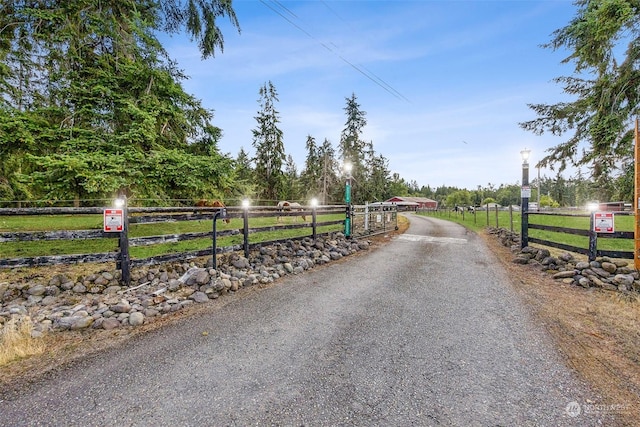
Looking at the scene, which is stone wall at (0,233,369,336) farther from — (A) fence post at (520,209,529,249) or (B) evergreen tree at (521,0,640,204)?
(B) evergreen tree at (521,0,640,204)

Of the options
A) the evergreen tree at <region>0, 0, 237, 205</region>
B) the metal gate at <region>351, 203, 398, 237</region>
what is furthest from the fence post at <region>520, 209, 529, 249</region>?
the evergreen tree at <region>0, 0, 237, 205</region>

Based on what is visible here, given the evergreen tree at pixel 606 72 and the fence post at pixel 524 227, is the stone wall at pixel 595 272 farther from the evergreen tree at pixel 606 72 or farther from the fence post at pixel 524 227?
the evergreen tree at pixel 606 72

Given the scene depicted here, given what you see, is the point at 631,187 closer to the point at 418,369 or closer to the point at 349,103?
the point at 418,369

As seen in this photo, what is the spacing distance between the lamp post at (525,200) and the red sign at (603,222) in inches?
95.8

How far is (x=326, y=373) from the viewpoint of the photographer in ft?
7.56

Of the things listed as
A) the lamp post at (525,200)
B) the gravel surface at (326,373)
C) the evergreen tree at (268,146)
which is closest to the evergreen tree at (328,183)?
the evergreen tree at (268,146)

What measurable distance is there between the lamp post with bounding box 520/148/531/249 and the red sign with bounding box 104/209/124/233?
9.63 meters

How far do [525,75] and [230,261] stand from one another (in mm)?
16635

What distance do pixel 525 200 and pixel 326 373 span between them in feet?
28.2

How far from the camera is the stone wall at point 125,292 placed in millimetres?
3260

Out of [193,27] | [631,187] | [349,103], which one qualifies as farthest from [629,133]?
[349,103]

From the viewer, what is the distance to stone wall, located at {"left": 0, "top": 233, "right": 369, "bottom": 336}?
3260 millimetres

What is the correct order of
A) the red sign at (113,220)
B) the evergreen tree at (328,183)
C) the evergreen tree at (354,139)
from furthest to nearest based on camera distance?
the evergreen tree at (354,139), the evergreen tree at (328,183), the red sign at (113,220)

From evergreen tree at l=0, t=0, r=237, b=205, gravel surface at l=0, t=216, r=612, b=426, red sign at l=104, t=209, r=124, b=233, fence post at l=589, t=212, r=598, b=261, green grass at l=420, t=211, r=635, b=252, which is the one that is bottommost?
gravel surface at l=0, t=216, r=612, b=426
